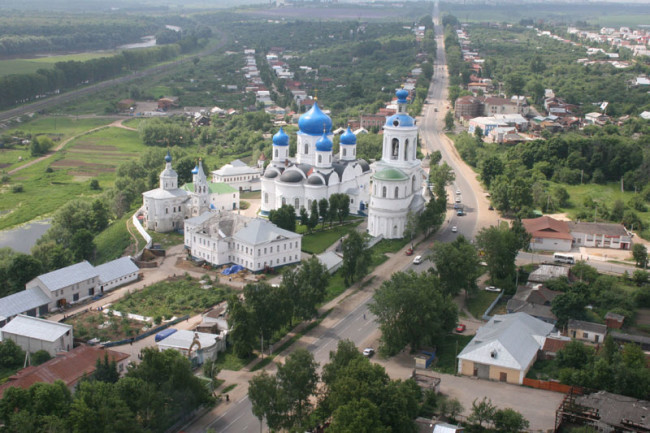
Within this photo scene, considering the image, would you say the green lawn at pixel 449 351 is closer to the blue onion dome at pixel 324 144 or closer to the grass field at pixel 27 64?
the blue onion dome at pixel 324 144

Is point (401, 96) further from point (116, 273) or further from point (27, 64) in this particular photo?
point (27, 64)

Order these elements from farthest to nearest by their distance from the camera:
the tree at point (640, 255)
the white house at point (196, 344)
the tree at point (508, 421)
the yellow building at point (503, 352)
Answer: the tree at point (640, 255) < the white house at point (196, 344) < the yellow building at point (503, 352) < the tree at point (508, 421)

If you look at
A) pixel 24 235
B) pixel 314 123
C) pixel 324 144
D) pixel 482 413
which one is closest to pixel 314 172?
pixel 324 144

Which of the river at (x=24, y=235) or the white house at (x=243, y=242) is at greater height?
the white house at (x=243, y=242)

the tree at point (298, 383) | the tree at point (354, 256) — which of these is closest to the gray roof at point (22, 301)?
the tree at point (354, 256)

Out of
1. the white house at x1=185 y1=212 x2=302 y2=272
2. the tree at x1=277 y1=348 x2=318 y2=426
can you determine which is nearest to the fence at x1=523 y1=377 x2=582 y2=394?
the tree at x1=277 y1=348 x2=318 y2=426

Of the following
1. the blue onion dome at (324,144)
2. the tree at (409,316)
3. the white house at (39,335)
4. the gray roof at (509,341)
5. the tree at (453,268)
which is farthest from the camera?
the blue onion dome at (324,144)
